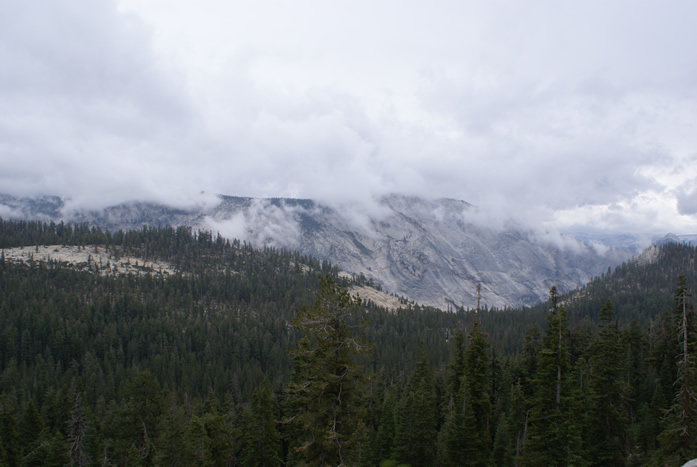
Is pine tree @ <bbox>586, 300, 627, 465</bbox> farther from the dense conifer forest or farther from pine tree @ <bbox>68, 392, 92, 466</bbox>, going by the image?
pine tree @ <bbox>68, 392, 92, 466</bbox>

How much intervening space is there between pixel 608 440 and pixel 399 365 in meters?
87.3

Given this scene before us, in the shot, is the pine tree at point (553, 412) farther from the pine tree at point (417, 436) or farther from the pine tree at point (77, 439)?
the pine tree at point (77, 439)

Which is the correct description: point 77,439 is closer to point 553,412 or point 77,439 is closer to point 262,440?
point 262,440

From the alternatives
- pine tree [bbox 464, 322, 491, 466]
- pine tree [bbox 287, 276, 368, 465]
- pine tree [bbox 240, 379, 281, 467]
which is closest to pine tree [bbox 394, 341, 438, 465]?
pine tree [bbox 464, 322, 491, 466]

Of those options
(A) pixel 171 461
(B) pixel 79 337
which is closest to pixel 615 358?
(A) pixel 171 461

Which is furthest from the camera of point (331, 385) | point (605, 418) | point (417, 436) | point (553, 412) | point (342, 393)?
point (417, 436)

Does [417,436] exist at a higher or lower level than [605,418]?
lower

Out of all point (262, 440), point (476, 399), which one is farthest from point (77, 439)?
point (476, 399)

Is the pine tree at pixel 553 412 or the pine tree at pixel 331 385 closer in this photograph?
the pine tree at pixel 331 385

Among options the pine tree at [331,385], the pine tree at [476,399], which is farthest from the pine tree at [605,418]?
the pine tree at [331,385]

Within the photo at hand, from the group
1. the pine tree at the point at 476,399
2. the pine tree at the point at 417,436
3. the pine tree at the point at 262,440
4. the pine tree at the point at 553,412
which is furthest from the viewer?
the pine tree at the point at 417,436

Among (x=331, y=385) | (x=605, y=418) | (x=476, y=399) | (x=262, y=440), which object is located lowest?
(x=262, y=440)

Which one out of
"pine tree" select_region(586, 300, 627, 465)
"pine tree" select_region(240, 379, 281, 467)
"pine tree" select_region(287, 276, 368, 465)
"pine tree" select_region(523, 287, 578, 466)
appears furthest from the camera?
"pine tree" select_region(240, 379, 281, 467)

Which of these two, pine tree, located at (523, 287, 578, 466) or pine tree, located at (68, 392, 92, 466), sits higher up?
pine tree, located at (523, 287, 578, 466)
